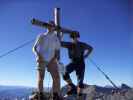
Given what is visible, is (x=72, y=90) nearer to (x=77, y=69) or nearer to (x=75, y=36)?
(x=77, y=69)

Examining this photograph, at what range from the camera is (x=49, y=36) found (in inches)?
414

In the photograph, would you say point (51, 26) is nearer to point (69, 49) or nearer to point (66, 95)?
point (69, 49)

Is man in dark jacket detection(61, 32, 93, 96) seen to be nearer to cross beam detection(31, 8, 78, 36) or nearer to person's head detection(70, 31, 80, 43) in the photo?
person's head detection(70, 31, 80, 43)

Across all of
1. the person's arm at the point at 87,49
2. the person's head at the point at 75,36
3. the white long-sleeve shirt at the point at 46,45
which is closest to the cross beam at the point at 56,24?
the person's head at the point at 75,36

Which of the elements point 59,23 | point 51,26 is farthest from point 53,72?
point 59,23

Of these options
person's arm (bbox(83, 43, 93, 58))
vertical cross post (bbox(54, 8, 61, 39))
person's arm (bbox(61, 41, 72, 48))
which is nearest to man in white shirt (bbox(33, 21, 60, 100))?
person's arm (bbox(61, 41, 72, 48))

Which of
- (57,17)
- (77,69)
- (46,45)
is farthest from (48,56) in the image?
(57,17)

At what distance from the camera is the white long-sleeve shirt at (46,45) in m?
10.4

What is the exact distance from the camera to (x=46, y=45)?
10469 mm

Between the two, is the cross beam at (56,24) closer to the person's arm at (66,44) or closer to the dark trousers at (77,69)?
the person's arm at (66,44)

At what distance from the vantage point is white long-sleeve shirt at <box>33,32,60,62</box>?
1039 cm

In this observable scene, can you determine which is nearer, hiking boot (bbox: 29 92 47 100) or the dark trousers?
hiking boot (bbox: 29 92 47 100)

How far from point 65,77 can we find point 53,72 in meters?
1.02

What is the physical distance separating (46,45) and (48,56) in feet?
0.85
